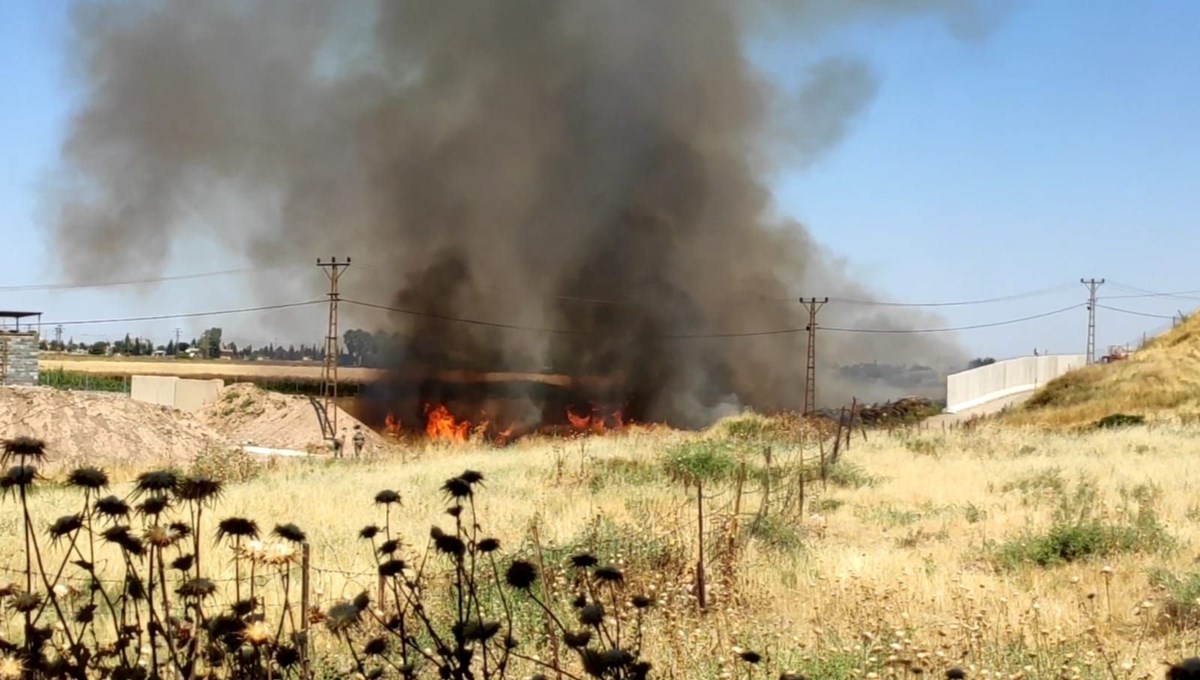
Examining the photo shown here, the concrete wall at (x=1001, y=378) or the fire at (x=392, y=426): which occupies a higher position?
the concrete wall at (x=1001, y=378)

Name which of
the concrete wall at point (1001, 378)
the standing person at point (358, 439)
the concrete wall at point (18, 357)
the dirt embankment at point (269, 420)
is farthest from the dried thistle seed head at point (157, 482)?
the concrete wall at point (1001, 378)

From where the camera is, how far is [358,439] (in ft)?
97.9

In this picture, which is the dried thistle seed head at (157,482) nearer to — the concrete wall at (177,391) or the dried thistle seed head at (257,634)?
the dried thistle seed head at (257,634)

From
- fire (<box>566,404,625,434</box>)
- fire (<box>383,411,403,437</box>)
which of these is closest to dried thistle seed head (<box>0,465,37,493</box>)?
fire (<box>383,411,403,437</box>)

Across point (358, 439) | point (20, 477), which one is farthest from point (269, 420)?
point (20, 477)

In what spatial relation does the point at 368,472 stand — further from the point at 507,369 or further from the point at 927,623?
the point at 507,369

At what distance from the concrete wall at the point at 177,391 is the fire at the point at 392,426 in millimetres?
6509

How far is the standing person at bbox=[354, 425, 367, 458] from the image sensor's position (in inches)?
1049

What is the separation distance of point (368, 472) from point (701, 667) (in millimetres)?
14062

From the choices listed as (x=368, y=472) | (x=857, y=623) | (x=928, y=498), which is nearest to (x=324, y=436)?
(x=368, y=472)

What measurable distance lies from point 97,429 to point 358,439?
6.32 meters

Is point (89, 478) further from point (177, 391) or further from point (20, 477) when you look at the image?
point (177, 391)

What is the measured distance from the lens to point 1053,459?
61.4 feet

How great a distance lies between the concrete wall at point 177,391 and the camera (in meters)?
45.0
